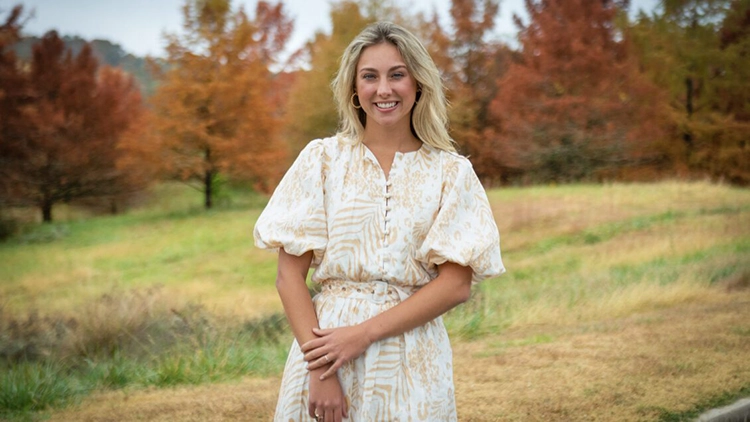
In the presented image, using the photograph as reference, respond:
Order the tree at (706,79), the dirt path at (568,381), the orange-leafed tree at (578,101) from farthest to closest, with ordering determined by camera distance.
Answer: the orange-leafed tree at (578,101) < the tree at (706,79) < the dirt path at (568,381)

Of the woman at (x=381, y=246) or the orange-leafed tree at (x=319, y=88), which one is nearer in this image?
the woman at (x=381, y=246)

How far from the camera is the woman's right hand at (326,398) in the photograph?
2.03 metres

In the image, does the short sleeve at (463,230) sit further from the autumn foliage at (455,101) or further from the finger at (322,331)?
the autumn foliage at (455,101)

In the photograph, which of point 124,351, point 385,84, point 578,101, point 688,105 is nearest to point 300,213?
point 385,84

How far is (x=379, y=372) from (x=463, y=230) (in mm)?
473

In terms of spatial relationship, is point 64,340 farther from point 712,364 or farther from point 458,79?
point 458,79

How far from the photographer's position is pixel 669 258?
1205cm

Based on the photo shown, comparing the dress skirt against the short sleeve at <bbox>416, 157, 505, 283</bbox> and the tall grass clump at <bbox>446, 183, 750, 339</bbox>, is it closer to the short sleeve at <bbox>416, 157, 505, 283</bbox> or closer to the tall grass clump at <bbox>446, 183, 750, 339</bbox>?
the short sleeve at <bbox>416, 157, 505, 283</bbox>

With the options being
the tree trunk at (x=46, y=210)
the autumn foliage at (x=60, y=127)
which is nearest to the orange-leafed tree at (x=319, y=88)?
the autumn foliage at (x=60, y=127)

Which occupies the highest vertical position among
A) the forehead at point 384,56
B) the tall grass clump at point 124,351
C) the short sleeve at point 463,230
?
the forehead at point 384,56

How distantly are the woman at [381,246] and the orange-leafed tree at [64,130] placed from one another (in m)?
24.7

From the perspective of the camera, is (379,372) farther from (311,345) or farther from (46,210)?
(46,210)

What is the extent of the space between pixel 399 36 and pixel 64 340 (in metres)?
6.84

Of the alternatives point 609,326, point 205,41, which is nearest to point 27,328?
point 609,326
